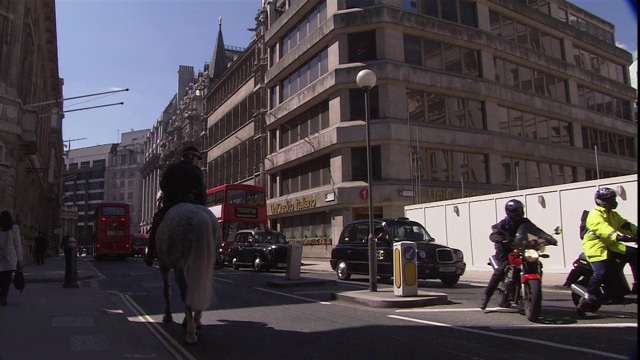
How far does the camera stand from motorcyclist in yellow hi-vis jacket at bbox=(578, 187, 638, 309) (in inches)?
262

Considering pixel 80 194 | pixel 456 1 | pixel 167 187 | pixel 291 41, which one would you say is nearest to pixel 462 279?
pixel 167 187

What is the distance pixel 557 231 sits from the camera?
7.34 meters

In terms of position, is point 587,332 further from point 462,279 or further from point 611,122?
point 611,122

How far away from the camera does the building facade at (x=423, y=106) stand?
102 feet

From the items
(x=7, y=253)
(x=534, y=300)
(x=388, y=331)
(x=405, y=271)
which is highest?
(x=7, y=253)

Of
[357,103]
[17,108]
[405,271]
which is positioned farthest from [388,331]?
[357,103]

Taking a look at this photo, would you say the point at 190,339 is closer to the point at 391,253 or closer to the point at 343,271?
the point at 391,253

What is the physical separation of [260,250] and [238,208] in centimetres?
544

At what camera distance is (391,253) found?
45.7 feet

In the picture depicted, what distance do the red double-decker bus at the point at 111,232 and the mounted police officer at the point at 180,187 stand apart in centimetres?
3042

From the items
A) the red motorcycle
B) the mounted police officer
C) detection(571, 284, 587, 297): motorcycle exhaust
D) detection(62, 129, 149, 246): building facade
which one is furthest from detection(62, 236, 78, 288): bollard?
detection(62, 129, 149, 246): building facade

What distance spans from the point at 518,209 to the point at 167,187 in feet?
17.8

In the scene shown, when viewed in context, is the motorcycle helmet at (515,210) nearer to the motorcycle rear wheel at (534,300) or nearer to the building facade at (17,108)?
the motorcycle rear wheel at (534,300)

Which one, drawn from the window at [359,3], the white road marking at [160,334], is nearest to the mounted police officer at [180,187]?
the white road marking at [160,334]
